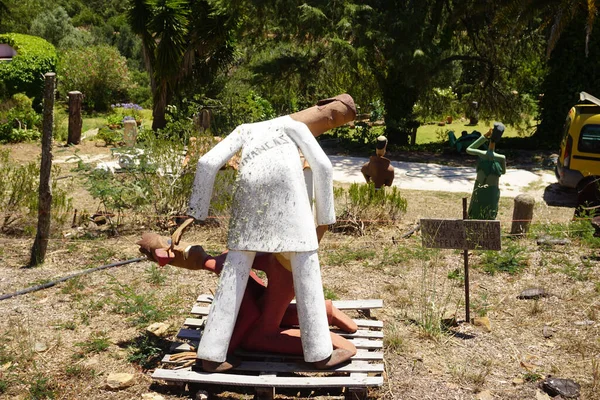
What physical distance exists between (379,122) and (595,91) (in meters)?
7.02

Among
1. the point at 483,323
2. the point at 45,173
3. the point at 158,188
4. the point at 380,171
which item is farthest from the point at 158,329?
the point at 380,171

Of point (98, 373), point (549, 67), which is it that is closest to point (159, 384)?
point (98, 373)

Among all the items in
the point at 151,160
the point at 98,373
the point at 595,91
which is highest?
the point at 595,91

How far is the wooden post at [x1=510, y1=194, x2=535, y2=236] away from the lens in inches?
325

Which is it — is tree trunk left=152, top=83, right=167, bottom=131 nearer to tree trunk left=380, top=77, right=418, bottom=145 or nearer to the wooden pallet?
tree trunk left=380, top=77, right=418, bottom=145

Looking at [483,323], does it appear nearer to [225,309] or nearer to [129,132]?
[225,309]

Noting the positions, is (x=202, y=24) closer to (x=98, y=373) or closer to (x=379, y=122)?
(x=379, y=122)

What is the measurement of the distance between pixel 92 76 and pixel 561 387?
18.7 m

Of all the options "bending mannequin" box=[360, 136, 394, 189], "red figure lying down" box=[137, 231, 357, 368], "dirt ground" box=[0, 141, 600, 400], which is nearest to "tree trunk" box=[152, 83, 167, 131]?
"dirt ground" box=[0, 141, 600, 400]

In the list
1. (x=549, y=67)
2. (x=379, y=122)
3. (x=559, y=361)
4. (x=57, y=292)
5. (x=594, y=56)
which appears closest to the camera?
(x=559, y=361)

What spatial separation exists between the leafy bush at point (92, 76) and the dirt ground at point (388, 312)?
1360 centimetres

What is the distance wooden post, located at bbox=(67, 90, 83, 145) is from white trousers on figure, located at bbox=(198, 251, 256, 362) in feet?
37.2

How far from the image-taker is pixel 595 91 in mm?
14719

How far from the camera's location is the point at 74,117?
1473 centimetres
